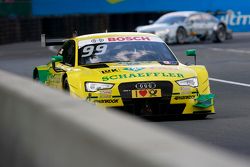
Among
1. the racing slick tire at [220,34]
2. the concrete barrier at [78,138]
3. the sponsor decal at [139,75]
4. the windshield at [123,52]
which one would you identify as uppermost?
the concrete barrier at [78,138]

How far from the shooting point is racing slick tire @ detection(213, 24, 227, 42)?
133 ft

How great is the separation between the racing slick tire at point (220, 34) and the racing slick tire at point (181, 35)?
1690 mm

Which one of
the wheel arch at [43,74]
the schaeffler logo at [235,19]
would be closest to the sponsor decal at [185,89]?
the wheel arch at [43,74]

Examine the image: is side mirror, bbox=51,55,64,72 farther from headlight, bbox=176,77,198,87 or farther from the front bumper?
headlight, bbox=176,77,198,87

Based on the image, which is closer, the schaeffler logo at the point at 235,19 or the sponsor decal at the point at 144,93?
the sponsor decal at the point at 144,93

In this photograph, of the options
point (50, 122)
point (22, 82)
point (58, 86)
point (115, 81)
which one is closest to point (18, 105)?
point (22, 82)

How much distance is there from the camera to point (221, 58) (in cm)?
2906

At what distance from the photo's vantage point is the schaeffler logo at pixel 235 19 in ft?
156

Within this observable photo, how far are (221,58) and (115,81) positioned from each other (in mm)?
17463

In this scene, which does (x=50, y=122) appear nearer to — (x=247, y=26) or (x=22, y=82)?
(x=22, y=82)

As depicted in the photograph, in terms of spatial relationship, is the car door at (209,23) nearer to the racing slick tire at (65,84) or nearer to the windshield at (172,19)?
the windshield at (172,19)

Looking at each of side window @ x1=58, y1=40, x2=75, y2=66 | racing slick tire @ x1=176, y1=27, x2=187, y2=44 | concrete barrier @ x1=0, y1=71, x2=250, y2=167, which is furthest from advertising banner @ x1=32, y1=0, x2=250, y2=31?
concrete barrier @ x1=0, y1=71, x2=250, y2=167

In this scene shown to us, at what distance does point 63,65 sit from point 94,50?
600 millimetres

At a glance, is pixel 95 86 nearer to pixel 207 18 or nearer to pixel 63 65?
pixel 63 65
